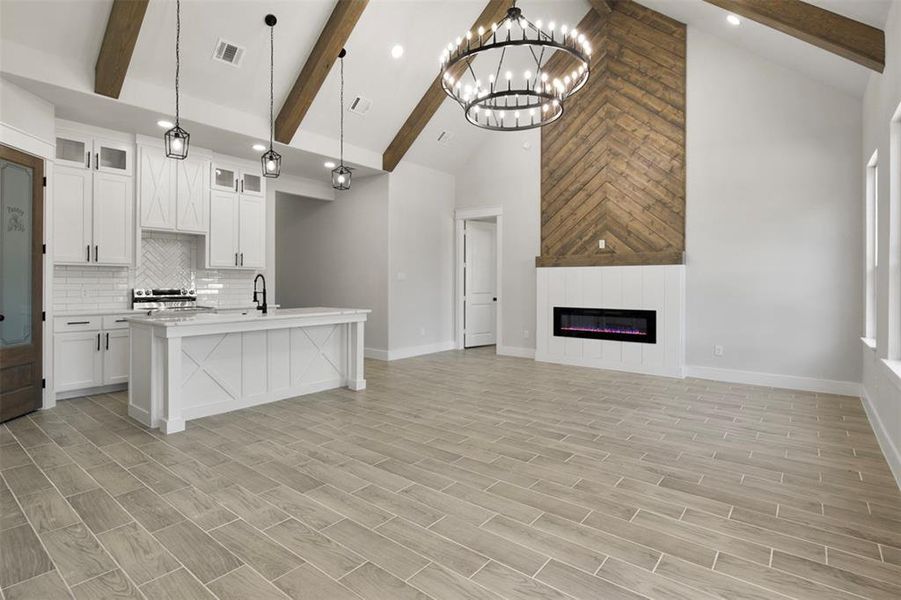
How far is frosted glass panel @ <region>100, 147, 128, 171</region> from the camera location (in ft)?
18.2

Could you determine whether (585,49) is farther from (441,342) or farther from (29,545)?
(441,342)

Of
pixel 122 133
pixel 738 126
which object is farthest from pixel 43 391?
pixel 738 126

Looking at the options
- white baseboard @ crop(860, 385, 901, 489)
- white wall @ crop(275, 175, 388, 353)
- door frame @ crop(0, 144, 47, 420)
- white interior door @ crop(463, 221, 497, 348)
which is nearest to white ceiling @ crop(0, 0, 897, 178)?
door frame @ crop(0, 144, 47, 420)

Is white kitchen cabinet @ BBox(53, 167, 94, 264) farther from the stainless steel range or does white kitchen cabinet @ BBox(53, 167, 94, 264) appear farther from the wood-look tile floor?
the wood-look tile floor

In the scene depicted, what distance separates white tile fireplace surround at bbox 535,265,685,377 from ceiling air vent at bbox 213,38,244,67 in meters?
5.01

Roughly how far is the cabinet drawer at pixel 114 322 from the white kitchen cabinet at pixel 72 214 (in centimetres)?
67

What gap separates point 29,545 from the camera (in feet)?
7.56

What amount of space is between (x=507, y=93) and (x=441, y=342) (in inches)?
206

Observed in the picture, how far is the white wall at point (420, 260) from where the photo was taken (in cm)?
805

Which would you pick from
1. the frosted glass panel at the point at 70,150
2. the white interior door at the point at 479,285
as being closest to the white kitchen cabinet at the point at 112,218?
the frosted glass panel at the point at 70,150

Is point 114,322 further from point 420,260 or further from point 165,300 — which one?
point 420,260

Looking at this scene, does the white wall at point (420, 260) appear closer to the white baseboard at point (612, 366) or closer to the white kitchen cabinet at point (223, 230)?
the white baseboard at point (612, 366)

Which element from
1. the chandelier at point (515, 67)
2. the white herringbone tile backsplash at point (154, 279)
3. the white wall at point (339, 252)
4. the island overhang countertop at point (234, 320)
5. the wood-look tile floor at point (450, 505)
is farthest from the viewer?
the white wall at point (339, 252)

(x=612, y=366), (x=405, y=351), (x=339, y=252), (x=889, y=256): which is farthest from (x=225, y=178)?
(x=889, y=256)
